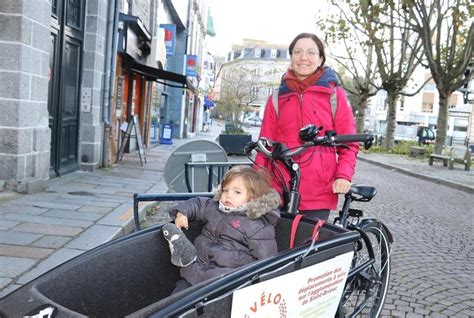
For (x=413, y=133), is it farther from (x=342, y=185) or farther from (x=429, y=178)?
(x=342, y=185)

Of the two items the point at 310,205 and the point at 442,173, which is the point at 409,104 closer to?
the point at 442,173

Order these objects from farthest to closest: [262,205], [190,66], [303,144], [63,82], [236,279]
→ [190,66] < [63,82] < [303,144] < [262,205] < [236,279]

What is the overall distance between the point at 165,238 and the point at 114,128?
986 centimetres

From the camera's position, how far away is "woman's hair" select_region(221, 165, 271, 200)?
2.69 m

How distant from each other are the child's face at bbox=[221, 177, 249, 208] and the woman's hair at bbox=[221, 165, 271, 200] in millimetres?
20

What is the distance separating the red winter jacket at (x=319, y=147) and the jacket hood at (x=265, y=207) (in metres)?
0.43

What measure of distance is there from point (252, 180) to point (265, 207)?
17cm

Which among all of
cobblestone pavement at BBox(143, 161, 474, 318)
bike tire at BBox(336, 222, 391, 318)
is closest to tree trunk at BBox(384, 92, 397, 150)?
cobblestone pavement at BBox(143, 161, 474, 318)

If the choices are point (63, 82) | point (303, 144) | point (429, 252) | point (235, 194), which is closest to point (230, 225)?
point (235, 194)

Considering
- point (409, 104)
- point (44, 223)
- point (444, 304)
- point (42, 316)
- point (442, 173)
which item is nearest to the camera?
point (42, 316)

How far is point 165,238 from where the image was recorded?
2.60 meters

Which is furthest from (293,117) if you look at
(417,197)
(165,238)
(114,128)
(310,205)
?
(114,128)

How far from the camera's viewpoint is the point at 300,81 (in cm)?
321

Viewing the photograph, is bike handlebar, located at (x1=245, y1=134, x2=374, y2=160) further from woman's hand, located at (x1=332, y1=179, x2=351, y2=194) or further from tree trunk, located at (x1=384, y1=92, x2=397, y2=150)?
tree trunk, located at (x1=384, y1=92, x2=397, y2=150)
